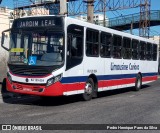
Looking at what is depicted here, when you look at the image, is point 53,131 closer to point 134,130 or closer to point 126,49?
point 134,130

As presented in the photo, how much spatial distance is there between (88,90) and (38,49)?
121 inches

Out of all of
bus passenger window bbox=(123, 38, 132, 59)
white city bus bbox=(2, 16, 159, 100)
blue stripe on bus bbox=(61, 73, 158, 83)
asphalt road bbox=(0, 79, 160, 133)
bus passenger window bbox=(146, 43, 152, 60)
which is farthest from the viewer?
bus passenger window bbox=(146, 43, 152, 60)

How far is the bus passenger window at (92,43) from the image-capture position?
48.6ft

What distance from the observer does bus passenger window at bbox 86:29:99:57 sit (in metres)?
14.8

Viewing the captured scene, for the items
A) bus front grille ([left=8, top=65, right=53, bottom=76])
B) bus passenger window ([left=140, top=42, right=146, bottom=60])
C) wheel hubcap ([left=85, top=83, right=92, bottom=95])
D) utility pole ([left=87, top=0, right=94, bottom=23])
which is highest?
utility pole ([left=87, top=0, right=94, bottom=23])

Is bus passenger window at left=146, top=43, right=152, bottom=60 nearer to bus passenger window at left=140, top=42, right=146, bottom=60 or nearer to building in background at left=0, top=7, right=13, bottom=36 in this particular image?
bus passenger window at left=140, top=42, right=146, bottom=60

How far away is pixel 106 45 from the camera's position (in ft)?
54.2

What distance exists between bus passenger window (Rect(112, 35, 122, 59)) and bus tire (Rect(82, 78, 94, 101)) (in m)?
2.81

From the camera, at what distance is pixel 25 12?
57.3 m

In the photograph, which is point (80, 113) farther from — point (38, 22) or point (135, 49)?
point (135, 49)

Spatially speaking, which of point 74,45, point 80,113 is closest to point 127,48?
point 74,45

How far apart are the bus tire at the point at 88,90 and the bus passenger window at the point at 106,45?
1632mm

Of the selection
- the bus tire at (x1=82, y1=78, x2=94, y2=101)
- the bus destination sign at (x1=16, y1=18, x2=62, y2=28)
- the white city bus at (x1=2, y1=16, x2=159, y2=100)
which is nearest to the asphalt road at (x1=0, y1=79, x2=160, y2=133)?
the bus tire at (x1=82, y1=78, x2=94, y2=101)

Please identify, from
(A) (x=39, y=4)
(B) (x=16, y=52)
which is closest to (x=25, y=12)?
(A) (x=39, y=4)
